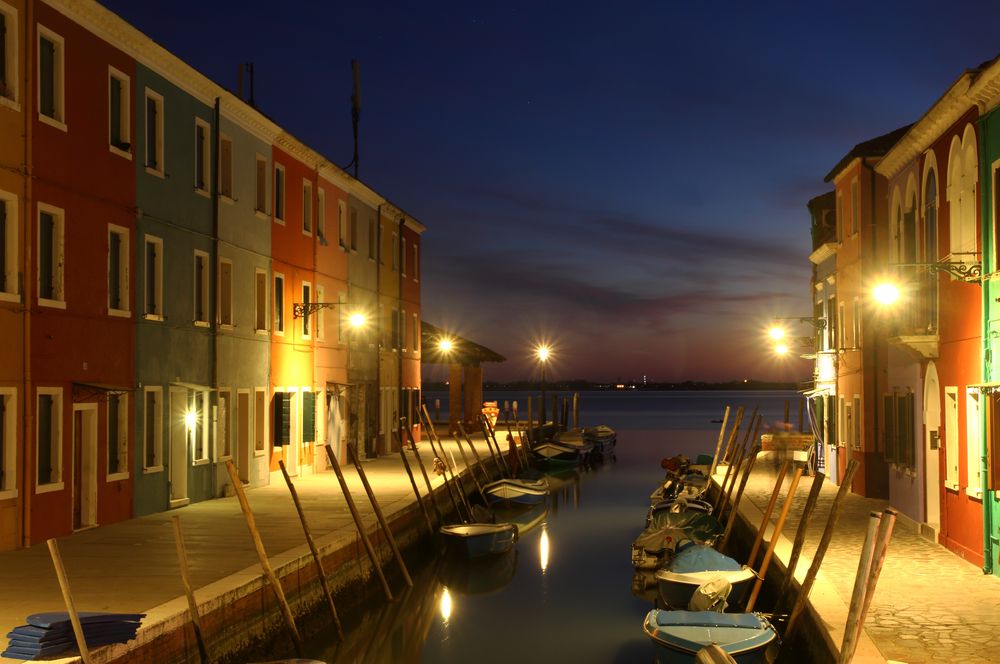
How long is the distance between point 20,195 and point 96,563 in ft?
17.5

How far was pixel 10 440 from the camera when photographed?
1559 cm

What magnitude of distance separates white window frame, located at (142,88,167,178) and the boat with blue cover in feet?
36.9

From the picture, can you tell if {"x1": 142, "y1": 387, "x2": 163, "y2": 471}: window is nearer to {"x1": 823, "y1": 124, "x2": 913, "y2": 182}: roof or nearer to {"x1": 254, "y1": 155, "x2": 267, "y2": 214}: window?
{"x1": 254, "y1": 155, "x2": 267, "y2": 214}: window

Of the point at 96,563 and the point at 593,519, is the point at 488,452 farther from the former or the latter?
the point at 96,563

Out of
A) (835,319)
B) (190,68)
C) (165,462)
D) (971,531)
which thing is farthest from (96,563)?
(835,319)

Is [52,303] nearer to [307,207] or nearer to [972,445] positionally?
[307,207]

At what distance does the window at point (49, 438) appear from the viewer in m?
16.4

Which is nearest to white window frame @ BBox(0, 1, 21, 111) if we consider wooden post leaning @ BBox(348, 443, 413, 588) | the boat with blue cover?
wooden post leaning @ BBox(348, 443, 413, 588)

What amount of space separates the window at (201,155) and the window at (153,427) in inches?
171

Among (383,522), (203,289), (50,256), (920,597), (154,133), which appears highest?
(154,133)

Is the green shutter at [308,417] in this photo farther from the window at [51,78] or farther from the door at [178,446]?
the window at [51,78]

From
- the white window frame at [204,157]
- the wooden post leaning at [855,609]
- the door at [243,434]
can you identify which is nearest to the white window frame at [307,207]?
the door at [243,434]

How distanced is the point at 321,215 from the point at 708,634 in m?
20.5

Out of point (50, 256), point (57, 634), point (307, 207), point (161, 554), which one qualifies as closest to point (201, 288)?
point (50, 256)
